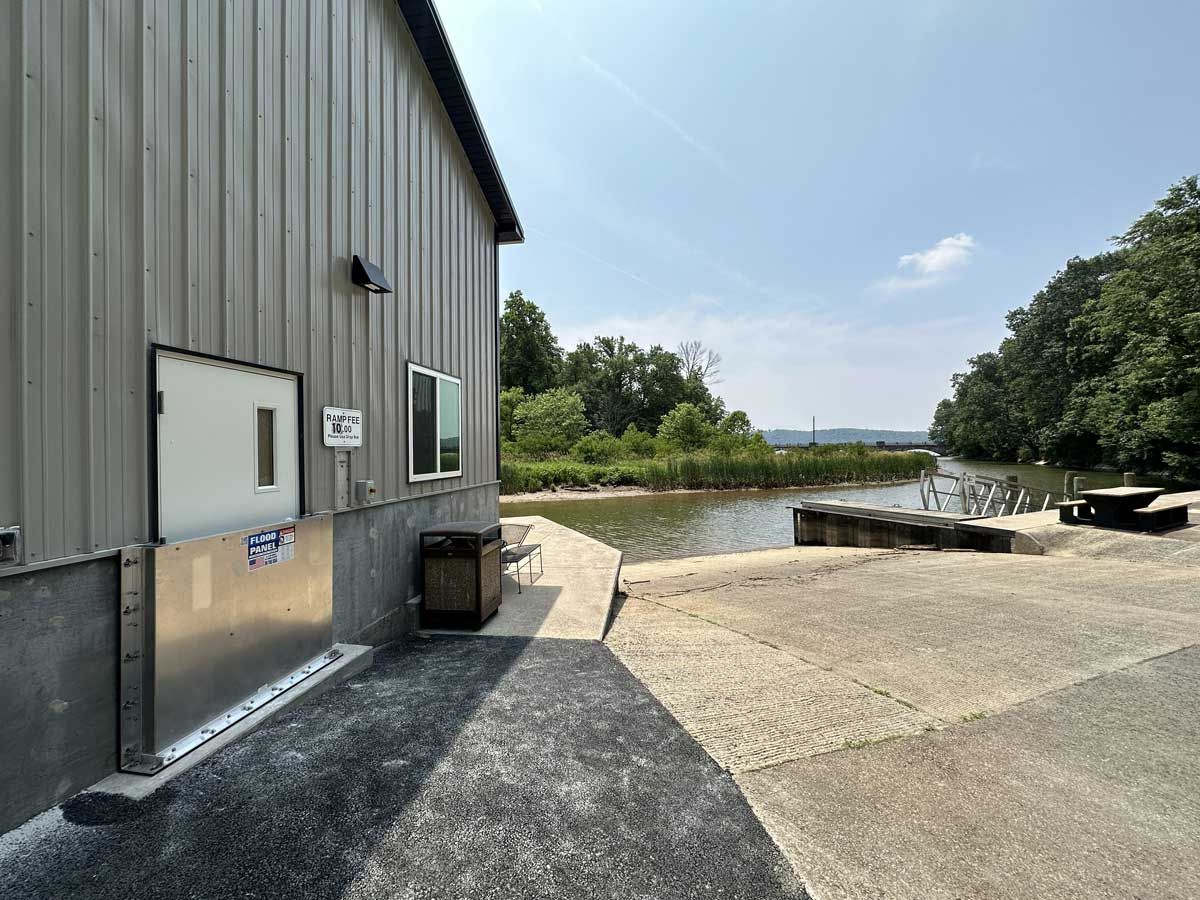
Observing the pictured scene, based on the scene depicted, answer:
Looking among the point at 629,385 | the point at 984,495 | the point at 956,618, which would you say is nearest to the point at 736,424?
the point at 629,385

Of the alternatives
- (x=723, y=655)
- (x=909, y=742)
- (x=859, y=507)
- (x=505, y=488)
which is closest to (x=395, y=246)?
(x=723, y=655)

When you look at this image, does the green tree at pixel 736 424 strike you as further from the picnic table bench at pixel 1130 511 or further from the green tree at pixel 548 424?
the picnic table bench at pixel 1130 511

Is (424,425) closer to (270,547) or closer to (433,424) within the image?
(433,424)

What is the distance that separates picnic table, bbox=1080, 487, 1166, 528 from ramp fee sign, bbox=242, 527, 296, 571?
446 inches

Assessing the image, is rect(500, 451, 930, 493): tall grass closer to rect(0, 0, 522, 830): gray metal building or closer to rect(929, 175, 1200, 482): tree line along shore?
rect(929, 175, 1200, 482): tree line along shore

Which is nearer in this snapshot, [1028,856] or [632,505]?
[1028,856]

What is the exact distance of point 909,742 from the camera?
255 cm

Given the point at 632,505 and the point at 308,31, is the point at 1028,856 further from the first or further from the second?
the point at 632,505

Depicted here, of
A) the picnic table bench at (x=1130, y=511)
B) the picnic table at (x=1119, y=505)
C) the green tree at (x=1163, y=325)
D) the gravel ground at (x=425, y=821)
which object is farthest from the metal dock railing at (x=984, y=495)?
the gravel ground at (x=425, y=821)

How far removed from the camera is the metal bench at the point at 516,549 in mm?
5465

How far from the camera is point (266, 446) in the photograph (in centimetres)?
297

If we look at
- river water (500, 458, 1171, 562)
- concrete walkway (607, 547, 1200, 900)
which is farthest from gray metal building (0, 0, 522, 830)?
river water (500, 458, 1171, 562)

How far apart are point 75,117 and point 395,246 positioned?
7.85 ft

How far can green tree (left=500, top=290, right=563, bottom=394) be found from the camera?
151 ft
